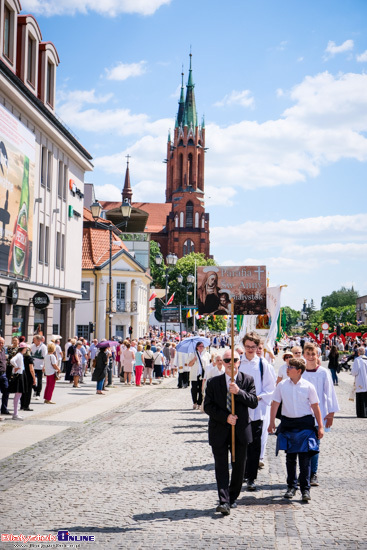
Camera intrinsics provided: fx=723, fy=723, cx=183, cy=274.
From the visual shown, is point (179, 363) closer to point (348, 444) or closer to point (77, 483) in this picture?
point (348, 444)

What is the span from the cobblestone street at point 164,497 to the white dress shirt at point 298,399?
965 mm

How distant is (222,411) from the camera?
7473 mm

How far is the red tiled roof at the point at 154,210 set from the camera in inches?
5891

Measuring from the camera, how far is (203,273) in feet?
73.8

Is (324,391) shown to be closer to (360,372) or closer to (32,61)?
(360,372)

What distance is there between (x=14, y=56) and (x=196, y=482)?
73.6 ft

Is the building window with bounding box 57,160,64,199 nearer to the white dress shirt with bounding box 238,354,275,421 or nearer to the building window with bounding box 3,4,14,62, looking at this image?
the building window with bounding box 3,4,14,62

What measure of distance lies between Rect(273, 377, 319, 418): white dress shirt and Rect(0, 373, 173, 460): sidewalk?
16.0ft

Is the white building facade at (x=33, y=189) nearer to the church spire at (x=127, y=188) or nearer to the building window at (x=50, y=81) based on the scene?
the building window at (x=50, y=81)

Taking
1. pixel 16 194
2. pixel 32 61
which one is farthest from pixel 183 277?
pixel 16 194

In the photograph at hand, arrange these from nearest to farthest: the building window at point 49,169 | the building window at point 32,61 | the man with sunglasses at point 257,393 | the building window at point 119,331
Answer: the man with sunglasses at point 257,393 < the building window at point 32,61 < the building window at point 49,169 < the building window at point 119,331

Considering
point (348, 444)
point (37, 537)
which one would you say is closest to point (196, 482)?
point (37, 537)

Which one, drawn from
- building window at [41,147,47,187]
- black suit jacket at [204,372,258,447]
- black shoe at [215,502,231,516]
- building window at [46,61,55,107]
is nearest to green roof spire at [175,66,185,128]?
building window at [46,61,55,107]

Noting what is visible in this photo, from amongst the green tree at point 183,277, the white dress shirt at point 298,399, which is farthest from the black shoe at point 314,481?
the green tree at point 183,277
